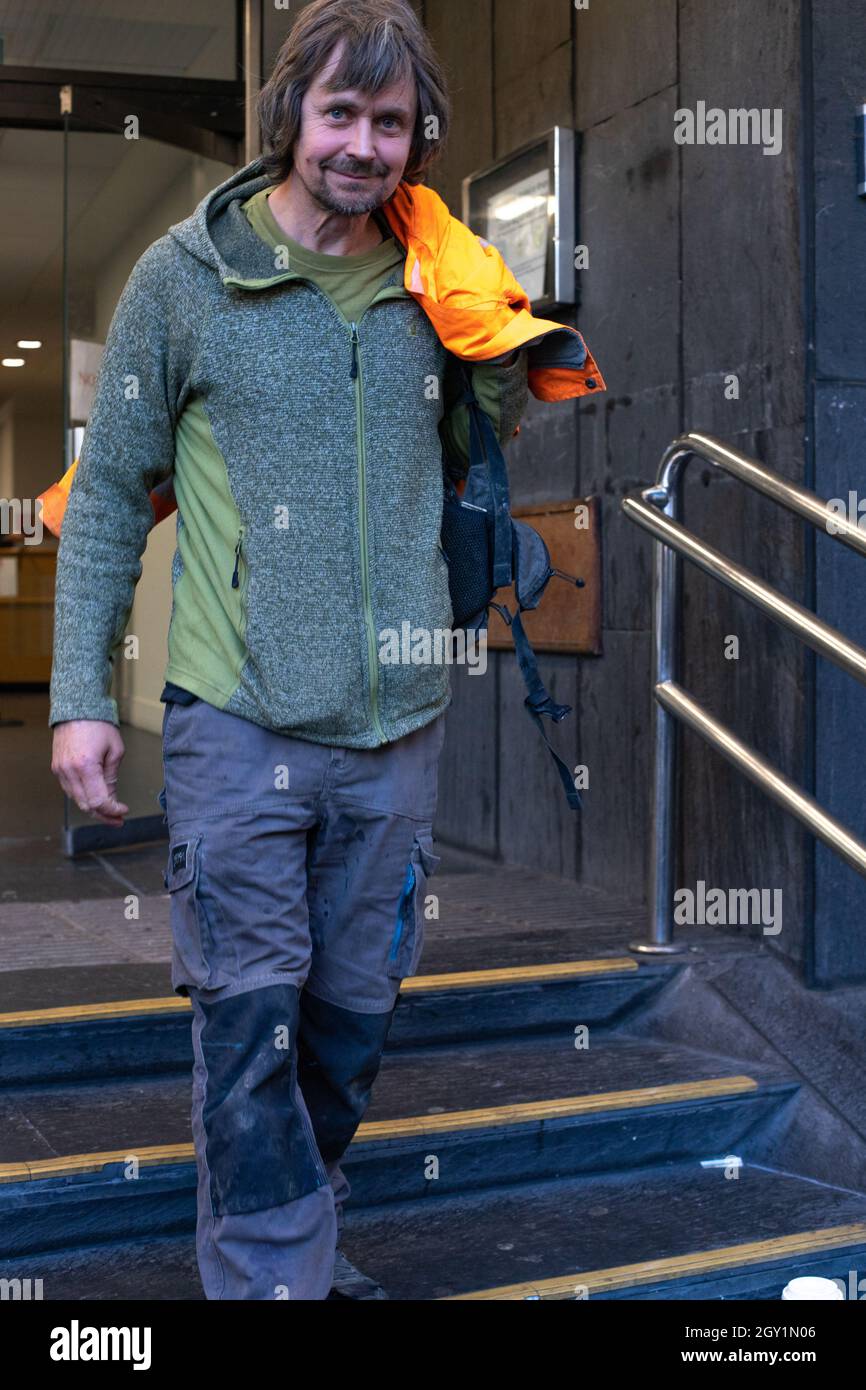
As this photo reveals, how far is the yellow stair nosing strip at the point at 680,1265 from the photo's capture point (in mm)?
2283

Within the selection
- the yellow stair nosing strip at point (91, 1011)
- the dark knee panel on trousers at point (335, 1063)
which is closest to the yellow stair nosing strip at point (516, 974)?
the yellow stair nosing strip at point (91, 1011)

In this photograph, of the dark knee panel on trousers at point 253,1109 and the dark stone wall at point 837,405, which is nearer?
the dark knee panel on trousers at point 253,1109

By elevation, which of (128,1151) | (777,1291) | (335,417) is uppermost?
(335,417)

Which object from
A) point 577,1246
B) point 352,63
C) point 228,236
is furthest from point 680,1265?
point 352,63

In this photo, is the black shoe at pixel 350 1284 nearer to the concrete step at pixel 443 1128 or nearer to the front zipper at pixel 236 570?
the concrete step at pixel 443 1128

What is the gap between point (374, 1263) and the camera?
7.99 ft

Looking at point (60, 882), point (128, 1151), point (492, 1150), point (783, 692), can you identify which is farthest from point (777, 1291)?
point (60, 882)

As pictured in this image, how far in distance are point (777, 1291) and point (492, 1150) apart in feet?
1.76

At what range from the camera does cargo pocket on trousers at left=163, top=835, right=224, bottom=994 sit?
190 centimetres

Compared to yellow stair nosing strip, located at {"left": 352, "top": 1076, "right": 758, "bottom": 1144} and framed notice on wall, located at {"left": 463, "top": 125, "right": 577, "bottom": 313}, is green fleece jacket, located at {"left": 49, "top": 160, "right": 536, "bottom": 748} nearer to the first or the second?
yellow stair nosing strip, located at {"left": 352, "top": 1076, "right": 758, "bottom": 1144}

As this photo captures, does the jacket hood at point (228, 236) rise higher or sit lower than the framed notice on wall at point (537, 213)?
lower

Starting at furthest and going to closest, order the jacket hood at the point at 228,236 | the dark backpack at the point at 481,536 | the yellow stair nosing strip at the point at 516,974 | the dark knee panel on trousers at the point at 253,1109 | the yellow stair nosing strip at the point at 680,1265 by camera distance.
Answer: the yellow stair nosing strip at the point at 516,974
the yellow stair nosing strip at the point at 680,1265
the dark backpack at the point at 481,536
the jacket hood at the point at 228,236
the dark knee panel on trousers at the point at 253,1109

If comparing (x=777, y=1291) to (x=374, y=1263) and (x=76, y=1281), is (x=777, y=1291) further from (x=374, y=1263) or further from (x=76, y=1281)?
(x=76, y=1281)

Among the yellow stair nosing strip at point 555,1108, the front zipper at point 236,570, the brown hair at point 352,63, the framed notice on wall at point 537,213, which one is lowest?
the yellow stair nosing strip at point 555,1108
